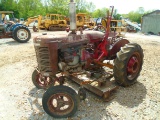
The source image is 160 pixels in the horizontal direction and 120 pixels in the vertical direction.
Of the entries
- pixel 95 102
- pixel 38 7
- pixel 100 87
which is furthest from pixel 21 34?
pixel 38 7

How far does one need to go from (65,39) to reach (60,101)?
3.68ft

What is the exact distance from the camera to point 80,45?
3541 mm

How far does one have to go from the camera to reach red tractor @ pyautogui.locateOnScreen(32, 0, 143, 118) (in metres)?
3.05

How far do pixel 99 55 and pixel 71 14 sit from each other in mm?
1319

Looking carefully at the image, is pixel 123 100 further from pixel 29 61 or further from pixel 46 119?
pixel 29 61

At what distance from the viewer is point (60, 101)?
3.07 metres

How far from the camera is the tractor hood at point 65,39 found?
3.10 m

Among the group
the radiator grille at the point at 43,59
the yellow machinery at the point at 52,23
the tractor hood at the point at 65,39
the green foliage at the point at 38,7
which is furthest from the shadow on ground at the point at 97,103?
the green foliage at the point at 38,7

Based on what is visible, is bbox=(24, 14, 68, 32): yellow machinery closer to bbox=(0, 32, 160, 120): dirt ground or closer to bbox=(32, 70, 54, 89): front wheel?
bbox=(0, 32, 160, 120): dirt ground

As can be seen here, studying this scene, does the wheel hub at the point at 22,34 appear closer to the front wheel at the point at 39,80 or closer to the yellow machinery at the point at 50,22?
the front wheel at the point at 39,80

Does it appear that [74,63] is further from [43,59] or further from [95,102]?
[95,102]

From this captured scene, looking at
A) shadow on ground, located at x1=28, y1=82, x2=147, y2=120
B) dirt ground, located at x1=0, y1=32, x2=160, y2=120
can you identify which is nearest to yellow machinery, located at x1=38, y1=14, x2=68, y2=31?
dirt ground, located at x1=0, y1=32, x2=160, y2=120

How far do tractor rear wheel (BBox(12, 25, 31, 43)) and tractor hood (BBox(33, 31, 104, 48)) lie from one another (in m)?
7.71

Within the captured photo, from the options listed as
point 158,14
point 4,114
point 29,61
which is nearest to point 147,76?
point 4,114
